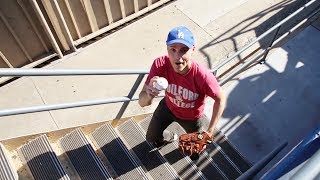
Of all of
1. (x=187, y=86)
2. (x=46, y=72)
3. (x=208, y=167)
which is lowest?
(x=208, y=167)

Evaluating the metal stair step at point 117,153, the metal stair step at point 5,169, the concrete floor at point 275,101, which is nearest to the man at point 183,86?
the metal stair step at point 117,153

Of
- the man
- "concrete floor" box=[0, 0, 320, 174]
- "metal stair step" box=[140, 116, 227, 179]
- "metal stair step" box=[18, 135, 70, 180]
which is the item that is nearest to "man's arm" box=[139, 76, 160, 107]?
the man

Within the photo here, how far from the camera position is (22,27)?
17.7 ft

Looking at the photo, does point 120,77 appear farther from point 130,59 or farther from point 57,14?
point 57,14

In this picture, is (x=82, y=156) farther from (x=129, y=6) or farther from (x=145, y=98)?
(x=129, y=6)

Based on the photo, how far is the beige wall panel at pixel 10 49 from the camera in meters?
5.25

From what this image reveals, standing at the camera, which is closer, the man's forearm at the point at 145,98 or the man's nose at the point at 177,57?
the man's nose at the point at 177,57

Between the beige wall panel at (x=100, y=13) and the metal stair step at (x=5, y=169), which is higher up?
the beige wall panel at (x=100, y=13)

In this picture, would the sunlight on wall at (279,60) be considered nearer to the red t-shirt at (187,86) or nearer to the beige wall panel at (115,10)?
the beige wall panel at (115,10)

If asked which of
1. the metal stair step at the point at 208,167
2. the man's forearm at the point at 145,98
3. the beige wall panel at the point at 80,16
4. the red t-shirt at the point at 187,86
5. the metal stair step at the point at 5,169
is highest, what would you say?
the beige wall panel at the point at 80,16

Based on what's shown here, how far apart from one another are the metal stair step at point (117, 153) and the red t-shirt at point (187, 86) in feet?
3.08

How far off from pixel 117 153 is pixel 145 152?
0.44m

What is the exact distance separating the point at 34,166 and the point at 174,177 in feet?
5.71

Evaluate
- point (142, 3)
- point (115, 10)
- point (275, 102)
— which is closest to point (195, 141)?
point (275, 102)
